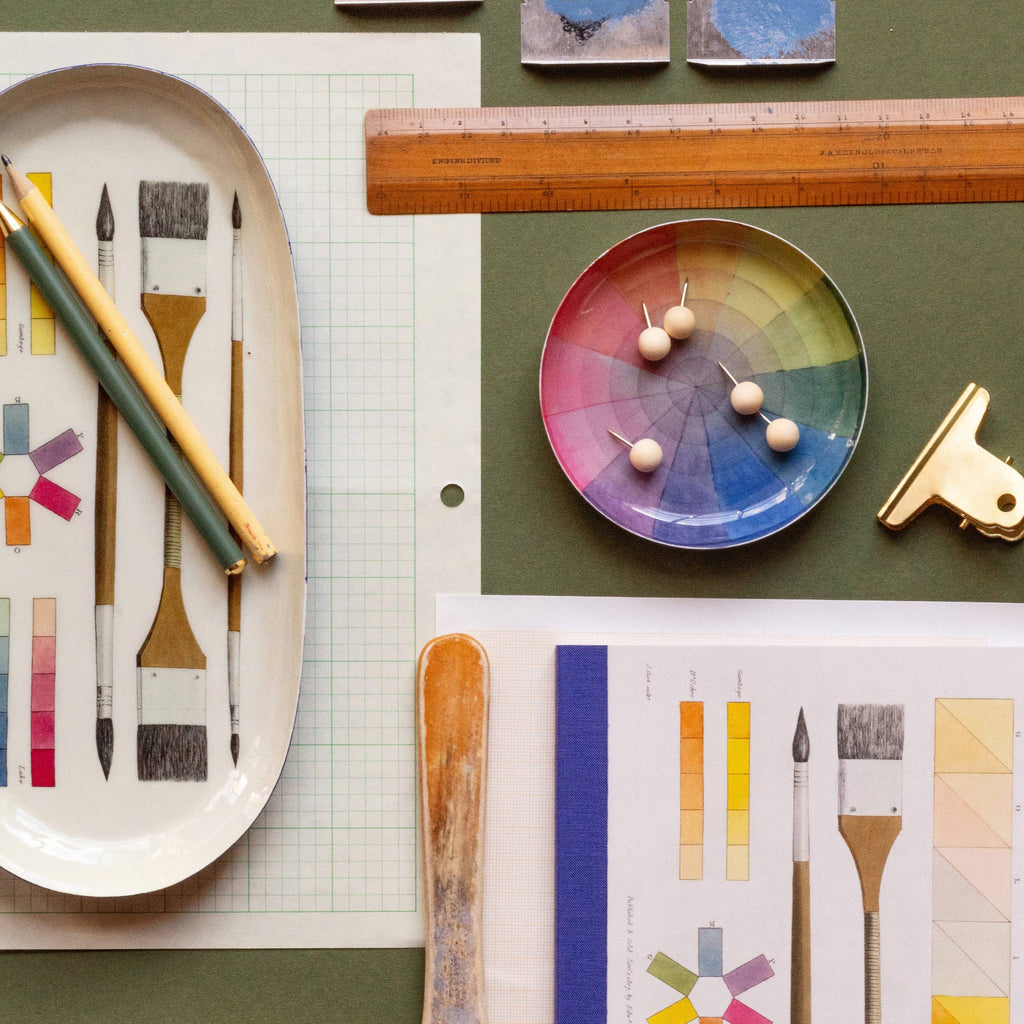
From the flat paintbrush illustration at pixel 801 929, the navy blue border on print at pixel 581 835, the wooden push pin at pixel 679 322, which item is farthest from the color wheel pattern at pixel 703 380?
the flat paintbrush illustration at pixel 801 929

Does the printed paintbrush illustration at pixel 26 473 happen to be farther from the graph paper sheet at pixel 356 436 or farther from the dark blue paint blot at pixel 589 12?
the dark blue paint blot at pixel 589 12

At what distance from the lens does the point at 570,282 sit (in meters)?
0.62

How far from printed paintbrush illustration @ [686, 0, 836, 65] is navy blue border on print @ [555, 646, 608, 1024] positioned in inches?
17.1

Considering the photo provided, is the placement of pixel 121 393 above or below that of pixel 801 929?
above

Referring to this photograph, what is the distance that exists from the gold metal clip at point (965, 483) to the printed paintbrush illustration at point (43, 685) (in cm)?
59

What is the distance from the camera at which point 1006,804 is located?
61 centimetres

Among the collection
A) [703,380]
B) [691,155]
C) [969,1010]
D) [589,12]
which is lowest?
[969,1010]

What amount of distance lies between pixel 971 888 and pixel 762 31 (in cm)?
62

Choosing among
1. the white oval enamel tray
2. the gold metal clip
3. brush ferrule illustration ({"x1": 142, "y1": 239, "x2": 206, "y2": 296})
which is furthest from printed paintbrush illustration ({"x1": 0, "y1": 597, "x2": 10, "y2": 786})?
the gold metal clip

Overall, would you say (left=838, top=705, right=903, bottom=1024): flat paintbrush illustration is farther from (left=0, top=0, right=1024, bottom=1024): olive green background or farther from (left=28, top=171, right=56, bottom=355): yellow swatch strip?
(left=28, top=171, right=56, bottom=355): yellow swatch strip

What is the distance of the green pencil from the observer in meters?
0.58

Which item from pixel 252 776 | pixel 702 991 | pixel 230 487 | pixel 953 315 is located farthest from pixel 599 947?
pixel 953 315

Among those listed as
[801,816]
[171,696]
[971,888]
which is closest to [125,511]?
[171,696]

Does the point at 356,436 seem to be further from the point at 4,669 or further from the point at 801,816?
the point at 801,816
